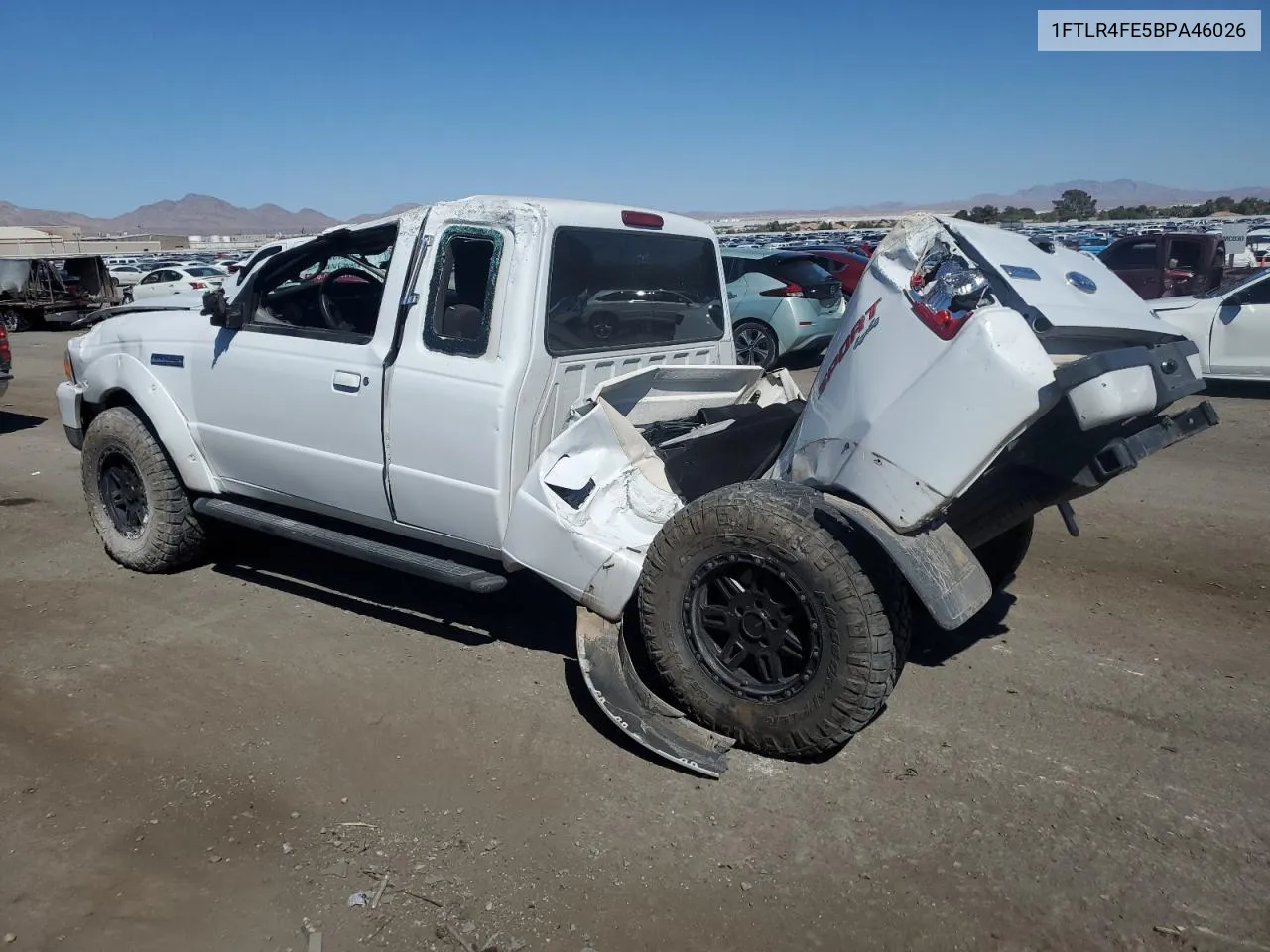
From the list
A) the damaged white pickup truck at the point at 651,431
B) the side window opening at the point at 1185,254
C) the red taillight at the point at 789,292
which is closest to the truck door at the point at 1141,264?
the side window opening at the point at 1185,254

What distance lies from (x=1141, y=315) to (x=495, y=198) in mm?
2656

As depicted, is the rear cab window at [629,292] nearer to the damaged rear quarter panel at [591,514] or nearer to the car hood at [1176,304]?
the damaged rear quarter panel at [591,514]

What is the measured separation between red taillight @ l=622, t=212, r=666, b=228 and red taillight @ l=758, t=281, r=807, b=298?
29.1ft

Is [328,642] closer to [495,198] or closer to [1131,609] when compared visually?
[495,198]

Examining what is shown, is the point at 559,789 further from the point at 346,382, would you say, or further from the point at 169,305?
the point at 169,305

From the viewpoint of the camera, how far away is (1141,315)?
3.67 metres

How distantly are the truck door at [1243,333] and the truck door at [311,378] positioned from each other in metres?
10.5

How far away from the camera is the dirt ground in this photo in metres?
2.98

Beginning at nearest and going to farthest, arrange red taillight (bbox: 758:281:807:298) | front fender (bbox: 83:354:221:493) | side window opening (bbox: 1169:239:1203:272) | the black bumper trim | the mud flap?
the black bumper trim
the mud flap
front fender (bbox: 83:354:221:493)
red taillight (bbox: 758:281:807:298)
side window opening (bbox: 1169:239:1203:272)

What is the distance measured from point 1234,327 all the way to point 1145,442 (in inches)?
391

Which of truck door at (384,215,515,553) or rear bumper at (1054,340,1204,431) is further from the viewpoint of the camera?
truck door at (384,215,515,553)


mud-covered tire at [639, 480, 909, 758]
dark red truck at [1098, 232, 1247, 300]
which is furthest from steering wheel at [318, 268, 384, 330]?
dark red truck at [1098, 232, 1247, 300]

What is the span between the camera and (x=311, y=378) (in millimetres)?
4770

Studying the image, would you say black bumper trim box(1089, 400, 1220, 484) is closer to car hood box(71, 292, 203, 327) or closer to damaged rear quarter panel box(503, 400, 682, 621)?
damaged rear quarter panel box(503, 400, 682, 621)
